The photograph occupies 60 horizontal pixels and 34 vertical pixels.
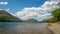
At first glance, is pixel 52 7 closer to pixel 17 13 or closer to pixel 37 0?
pixel 37 0

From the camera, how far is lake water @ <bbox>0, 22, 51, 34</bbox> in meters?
1.72

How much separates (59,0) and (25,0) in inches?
18.4

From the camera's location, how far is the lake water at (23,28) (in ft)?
5.64

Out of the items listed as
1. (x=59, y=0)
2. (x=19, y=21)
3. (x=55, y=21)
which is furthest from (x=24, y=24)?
(x=59, y=0)

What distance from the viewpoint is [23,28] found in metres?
1.74

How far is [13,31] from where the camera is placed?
1.73 metres

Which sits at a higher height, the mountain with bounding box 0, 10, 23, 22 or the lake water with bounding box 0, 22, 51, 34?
the mountain with bounding box 0, 10, 23, 22

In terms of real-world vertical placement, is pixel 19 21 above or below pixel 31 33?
above

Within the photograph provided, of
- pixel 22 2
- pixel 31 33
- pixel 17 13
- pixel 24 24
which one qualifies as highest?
pixel 22 2

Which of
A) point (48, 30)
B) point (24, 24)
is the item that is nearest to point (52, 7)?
point (48, 30)

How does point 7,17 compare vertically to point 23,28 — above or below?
above

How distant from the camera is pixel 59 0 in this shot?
1745mm

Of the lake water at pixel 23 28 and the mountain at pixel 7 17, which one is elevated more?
the mountain at pixel 7 17

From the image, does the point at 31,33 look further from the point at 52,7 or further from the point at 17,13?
the point at 52,7
